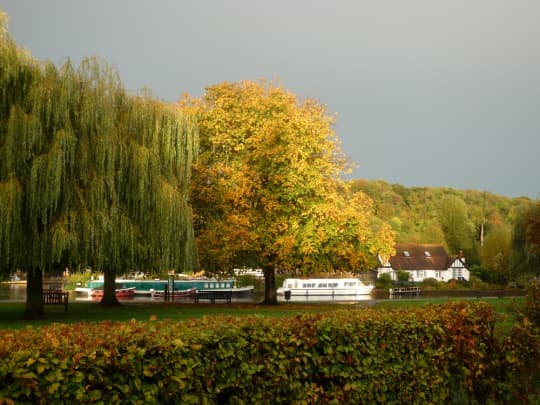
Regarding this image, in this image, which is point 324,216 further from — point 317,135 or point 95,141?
point 95,141

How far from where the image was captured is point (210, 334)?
7953mm

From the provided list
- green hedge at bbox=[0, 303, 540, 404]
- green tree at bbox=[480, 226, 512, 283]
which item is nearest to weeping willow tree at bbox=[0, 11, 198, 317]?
green hedge at bbox=[0, 303, 540, 404]

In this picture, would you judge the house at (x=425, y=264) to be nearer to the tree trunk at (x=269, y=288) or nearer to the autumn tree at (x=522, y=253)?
the autumn tree at (x=522, y=253)

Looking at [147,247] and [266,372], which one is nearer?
[266,372]

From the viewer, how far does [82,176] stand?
2625 cm

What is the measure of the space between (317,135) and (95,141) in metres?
19.2

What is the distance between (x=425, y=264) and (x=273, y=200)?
71.9 metres

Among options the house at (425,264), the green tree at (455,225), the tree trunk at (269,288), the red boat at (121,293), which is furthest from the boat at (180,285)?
the green tree at (455,225)

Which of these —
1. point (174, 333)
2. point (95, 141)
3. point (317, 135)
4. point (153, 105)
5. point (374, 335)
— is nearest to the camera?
point (174, 333)

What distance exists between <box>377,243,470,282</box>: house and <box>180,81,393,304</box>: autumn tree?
213 ft

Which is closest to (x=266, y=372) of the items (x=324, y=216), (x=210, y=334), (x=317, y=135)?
(x=210, y=334)

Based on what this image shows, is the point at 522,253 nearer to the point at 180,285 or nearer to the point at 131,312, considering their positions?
the point at 180,285

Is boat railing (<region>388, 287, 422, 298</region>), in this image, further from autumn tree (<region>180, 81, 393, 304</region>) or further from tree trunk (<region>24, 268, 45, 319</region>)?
tree trunk (<region>24, 268, 45, 319</region>)

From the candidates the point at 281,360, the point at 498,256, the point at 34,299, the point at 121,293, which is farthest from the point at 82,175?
the point at 498,256
